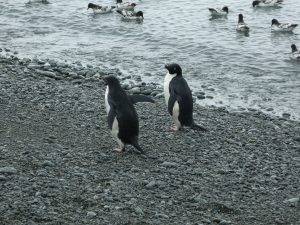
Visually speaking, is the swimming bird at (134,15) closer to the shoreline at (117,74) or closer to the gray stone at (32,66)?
the shoreline at (117,74)

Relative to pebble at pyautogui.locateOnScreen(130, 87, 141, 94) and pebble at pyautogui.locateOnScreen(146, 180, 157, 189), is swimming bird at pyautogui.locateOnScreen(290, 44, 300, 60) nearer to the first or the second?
pebble at pyautogui.locateOnScreen(130, 87, 141, 94)

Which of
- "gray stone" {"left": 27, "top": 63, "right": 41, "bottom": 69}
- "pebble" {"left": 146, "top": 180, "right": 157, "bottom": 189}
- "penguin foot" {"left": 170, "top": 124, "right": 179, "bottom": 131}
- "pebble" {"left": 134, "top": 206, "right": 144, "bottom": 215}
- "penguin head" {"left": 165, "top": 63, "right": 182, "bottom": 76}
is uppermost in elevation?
"penguin head" {"left": 165, "top": 63, "right": 182, "bottom": 76}

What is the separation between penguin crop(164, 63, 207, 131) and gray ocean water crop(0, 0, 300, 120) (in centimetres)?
268

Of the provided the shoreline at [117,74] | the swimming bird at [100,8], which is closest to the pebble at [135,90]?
the shoreline at [117,74]

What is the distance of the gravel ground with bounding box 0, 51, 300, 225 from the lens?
325 inches

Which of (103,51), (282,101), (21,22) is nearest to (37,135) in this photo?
(282,101)

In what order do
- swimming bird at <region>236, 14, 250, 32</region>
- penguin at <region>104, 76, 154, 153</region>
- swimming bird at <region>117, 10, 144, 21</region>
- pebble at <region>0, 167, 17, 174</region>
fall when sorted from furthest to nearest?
swimming bird at <region>117, 10, 144, 21</region> → swimming bird at <region>236, 14, 250, 32</region> → penguin at <region>104, 76, 154, 153</region> → pebble at <region>0, 167, 17, 174</region>

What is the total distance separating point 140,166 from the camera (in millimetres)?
10070

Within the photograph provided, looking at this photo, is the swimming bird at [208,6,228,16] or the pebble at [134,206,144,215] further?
the swimming bird at [208,6,228,16]

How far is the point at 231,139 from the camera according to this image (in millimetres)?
12117

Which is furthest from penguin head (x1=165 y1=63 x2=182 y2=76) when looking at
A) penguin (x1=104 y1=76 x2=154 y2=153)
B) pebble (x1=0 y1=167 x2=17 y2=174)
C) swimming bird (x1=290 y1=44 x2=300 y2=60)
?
swimming bird (x1=290 y1=44 x2=300 y2=60)

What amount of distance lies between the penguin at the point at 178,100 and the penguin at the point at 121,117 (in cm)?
167

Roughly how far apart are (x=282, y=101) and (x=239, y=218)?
28.0ft

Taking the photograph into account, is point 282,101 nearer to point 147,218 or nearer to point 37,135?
point 37,135
